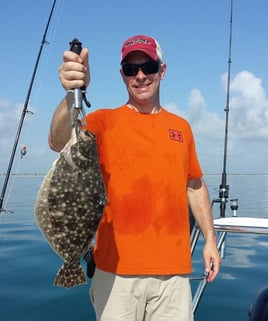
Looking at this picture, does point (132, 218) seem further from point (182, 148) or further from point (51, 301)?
point (51, 301)

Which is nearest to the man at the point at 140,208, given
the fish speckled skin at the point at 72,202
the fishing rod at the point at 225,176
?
the fish speckled skin at the point at 72,202

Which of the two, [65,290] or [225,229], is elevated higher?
[225,229]

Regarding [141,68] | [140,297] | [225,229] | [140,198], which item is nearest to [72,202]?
[140,198]

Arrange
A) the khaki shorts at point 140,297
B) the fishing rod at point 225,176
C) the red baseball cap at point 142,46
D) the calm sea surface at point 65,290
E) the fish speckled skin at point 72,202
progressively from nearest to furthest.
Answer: the fish speckled skin at point 72,202 < the khaki shorts at point 140,297 < the red baseball cap at point 142,46 < the fishing rod at point 225,176 < the calm sea surface at point 65,290

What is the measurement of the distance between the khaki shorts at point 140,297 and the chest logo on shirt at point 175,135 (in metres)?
1.00

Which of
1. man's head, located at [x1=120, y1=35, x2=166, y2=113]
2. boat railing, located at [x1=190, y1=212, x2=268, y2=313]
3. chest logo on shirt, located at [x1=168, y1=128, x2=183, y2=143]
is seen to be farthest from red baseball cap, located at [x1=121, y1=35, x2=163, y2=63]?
boat railing, located at [x1=190, y1=212, x2=268, y2=313]

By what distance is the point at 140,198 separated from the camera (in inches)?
104

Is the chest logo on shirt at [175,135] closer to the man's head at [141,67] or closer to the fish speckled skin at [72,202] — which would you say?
the man's head at [141,67]

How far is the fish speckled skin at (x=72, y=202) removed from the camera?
2176 mm

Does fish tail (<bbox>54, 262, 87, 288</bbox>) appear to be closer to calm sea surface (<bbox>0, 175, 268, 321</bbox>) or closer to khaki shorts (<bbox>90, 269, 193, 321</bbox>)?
khaki shorts (<bbox>90, 269, 193, 321</bbox>)

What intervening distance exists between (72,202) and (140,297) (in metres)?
0.90

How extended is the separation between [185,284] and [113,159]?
1039mm

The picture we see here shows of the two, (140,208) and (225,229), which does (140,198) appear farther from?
(225,229)

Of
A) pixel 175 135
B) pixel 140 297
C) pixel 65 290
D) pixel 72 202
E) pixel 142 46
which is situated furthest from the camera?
pixel 65 290
